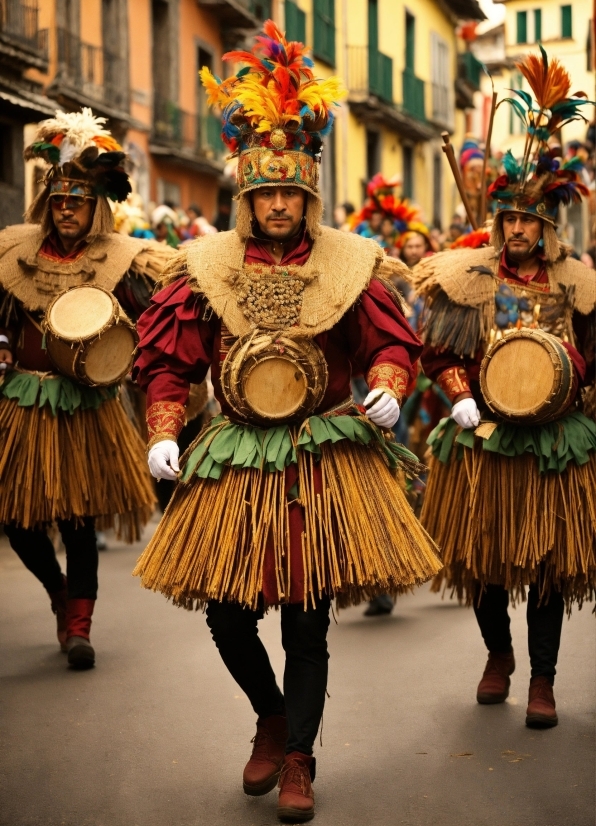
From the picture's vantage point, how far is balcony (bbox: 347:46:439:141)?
33.6 m

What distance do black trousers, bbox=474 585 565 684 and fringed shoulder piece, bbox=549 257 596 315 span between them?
1144 mm

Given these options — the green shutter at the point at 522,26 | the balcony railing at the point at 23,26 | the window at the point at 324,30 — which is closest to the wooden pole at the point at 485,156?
the balcony railing at the point at 23,26

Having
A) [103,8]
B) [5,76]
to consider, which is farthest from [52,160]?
[103,8]

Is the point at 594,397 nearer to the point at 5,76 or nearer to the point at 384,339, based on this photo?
the point at 384,339

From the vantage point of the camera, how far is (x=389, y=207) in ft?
37.8

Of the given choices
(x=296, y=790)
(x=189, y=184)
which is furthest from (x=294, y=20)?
(x=296, y=790)

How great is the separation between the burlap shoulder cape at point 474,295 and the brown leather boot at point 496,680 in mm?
1217

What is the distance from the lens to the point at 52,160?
275 inches

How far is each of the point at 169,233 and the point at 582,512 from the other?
849 centimetres

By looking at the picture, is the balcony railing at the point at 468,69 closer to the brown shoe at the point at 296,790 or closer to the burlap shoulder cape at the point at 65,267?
the burlap shoulder cape at the point at 65,267

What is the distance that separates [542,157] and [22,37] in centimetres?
1347

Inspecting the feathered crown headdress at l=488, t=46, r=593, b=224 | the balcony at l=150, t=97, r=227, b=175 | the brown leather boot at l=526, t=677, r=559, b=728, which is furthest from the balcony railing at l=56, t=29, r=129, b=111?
the brown leather boot at l=526, t=677, r=559, b=728

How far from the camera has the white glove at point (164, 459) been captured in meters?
4.76

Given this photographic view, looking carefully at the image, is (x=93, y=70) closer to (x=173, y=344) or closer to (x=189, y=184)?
(x=189, y=184)
